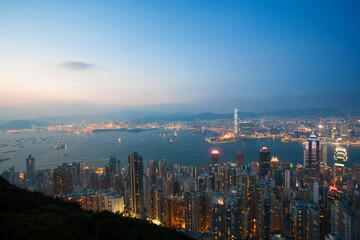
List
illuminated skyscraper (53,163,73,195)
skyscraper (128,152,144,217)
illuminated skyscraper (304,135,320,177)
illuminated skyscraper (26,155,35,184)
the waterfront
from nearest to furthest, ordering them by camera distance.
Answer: skyscraper (128,152,144,217) < illuminated skyscraper (53,163,73,195) < illuminated skyscraper (26,155,35,184) < illuminated skyscraper (304,135,320,177) < the waterfront

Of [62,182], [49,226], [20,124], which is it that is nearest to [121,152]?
[62,182]

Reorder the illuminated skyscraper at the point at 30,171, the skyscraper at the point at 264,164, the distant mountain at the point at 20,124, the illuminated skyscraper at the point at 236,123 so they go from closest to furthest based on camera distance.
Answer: the illuminated skyscraper at the point at 30,171 < the skyscraper at the point at 264,164 < the distant mountain at the point at 20,124 < the illuminated skyscraper at the point at 236,123

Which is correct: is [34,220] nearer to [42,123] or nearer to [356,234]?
[356,234]

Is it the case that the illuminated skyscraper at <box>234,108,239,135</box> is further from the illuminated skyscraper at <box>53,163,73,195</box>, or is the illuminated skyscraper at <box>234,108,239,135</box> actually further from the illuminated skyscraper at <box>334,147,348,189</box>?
the illuminated skyscraper at <box>53,163,73,195</box>

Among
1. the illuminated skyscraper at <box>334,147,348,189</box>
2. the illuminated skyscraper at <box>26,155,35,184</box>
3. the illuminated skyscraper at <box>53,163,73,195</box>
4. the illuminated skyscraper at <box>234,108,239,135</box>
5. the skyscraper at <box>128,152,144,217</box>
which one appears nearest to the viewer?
the skyscraper at <box>128,152,144,217</box>

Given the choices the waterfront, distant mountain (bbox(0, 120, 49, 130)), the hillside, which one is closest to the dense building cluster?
the waterfront

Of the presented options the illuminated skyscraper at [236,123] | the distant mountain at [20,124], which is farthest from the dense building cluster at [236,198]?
the illuminated skyscraper at [236,123]

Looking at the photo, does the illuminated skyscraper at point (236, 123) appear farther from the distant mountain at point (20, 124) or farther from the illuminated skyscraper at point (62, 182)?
the distant mountain at point (20, 124)

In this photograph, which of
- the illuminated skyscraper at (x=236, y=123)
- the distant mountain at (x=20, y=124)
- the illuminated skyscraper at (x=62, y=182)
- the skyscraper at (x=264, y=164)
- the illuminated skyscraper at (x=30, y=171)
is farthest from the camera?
the illuminated skyscraper at (x=236, y=123)

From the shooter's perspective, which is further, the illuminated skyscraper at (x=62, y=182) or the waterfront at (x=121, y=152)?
the waterfront at (x=121, y=152)
